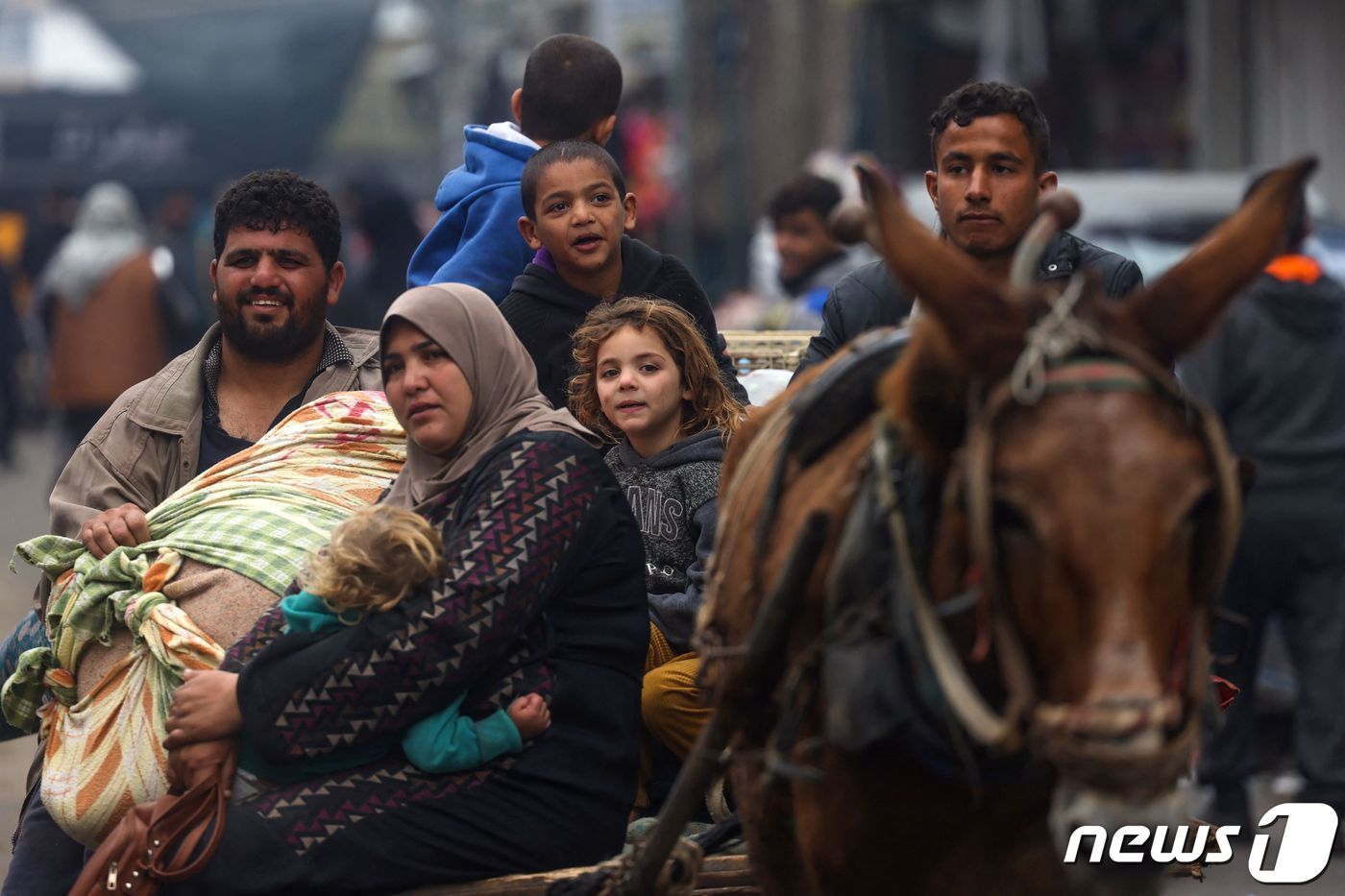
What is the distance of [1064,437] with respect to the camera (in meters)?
2.56

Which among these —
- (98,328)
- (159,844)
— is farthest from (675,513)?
(98,328)

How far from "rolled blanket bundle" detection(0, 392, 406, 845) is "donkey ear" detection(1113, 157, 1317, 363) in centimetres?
185

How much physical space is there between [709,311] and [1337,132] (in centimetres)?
1155

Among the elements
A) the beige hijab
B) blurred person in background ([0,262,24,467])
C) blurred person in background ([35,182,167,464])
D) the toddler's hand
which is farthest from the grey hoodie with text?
blurred person in background ([0,262,24,467])

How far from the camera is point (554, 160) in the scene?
4828mm

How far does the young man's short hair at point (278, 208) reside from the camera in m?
4.72

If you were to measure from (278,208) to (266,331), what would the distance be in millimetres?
288

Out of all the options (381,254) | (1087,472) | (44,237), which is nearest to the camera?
(1087,472)

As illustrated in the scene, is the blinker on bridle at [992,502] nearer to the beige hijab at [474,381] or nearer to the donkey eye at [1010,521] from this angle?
the donkey eye at [1010,521]

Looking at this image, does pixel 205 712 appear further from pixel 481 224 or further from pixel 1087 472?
pixel 481 224

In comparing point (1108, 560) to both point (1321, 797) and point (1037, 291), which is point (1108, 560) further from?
point (1321, 797)

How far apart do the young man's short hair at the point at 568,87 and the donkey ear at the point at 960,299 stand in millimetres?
2888

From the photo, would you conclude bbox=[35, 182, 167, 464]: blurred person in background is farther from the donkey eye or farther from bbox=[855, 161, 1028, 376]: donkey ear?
the donkey eye

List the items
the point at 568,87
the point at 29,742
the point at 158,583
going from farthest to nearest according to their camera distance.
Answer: the point at 29,742 < the point at 568,87 < the point at 158,583
